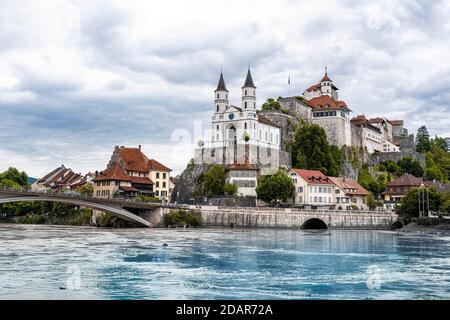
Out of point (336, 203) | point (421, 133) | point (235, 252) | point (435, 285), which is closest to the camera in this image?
point (435, 285)

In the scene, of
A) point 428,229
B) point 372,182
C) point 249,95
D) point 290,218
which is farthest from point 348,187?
point 428,229

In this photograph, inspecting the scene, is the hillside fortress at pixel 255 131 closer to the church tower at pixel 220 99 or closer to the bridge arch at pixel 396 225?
the church tower at pixel 220 99

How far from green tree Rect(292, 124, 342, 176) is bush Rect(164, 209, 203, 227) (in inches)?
1262

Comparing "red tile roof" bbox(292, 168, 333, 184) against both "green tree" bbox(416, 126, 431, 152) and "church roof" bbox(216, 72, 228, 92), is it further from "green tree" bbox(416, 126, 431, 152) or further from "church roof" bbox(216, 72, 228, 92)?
A: "green tree" bbox(416, 126, 431, 152)

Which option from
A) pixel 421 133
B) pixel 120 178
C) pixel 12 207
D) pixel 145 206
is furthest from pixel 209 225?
pixel 421 133

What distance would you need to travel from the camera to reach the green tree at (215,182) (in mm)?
91938

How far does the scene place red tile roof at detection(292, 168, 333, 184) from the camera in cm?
9300

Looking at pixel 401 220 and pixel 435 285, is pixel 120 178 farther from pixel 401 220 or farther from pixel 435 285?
pixel 435 285

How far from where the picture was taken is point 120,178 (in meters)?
90.2

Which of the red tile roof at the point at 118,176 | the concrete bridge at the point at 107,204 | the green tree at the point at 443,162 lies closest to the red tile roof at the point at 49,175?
the red tile roof at the point at 118,176

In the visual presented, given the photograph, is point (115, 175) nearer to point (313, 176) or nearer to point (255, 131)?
point (255, 131)

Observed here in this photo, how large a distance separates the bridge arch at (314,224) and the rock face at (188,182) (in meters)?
23.3

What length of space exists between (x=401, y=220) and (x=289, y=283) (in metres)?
63.5

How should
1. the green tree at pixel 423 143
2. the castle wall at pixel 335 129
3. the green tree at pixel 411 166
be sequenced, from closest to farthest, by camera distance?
the castle wall at pixel 335 129 → the green tree at pixel 411 166 → the green tree at pixel 423 143
